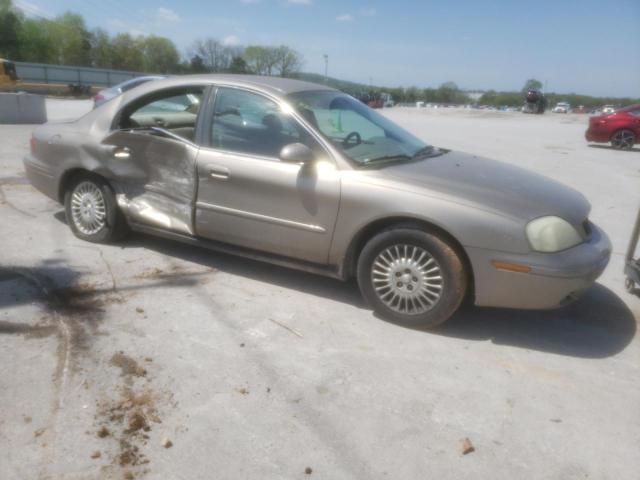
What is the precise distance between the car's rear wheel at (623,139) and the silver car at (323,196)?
13.7m

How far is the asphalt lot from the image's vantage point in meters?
2.45

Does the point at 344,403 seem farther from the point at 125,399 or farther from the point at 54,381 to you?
the point at 54,381

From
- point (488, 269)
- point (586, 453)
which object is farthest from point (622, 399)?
point (488, 269)

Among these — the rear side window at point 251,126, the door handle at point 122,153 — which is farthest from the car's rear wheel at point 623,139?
the door handle at point 122,153

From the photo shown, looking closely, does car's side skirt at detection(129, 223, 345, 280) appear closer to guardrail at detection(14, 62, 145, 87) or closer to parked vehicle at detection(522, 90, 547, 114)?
parked vehicle at detection(522, 90, 547, 114)

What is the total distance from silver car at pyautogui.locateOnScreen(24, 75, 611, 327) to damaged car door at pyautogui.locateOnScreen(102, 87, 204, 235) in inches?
0.5

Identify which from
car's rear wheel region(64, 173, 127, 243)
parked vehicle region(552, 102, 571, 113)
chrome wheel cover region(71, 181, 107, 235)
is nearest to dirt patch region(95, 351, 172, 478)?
car's rear wheel region(64, 173, 127, 243)

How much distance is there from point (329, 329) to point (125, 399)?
1.41 meters

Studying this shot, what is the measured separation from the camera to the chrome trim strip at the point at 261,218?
3.88 m

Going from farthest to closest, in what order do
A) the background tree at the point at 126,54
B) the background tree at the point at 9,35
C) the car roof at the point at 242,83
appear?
the background tree at the point at 126,54
the background tree at the point at 9,35
the car roof at the point at 242,83

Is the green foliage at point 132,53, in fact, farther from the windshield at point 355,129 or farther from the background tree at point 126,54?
the windshield at point 355,129

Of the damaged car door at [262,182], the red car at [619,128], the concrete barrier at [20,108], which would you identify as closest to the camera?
the damaged car door at [262,182]

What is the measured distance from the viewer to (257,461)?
242 centimetres

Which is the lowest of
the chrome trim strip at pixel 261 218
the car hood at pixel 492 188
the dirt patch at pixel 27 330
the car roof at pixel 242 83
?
the dirt patch at pixel 27 330
